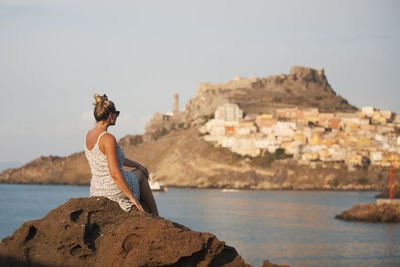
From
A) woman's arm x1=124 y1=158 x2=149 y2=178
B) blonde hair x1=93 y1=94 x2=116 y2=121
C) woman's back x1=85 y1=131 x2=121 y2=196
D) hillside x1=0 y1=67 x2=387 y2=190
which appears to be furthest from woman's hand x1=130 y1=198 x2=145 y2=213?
hillside x1=0 y1=67 x2=387 y2=190

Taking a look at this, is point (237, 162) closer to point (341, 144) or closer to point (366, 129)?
point (341, 144)

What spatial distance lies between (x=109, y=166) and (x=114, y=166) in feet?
0.21

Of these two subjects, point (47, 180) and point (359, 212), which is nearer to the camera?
point (359, 212)

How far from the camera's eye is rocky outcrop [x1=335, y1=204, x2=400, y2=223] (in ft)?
128

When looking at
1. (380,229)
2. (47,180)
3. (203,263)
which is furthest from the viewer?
(47,180)

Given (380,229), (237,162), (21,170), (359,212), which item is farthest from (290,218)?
(21,170)

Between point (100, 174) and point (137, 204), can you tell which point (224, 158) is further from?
point (137, 204)

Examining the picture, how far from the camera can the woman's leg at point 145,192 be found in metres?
5.95

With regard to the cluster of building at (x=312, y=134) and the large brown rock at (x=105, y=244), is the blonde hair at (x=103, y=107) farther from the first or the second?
the cluster of building at (x=312, y=134)

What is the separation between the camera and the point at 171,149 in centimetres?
13362

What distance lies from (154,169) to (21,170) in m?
48.2

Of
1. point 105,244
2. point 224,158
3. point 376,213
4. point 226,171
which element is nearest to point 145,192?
point 105,244

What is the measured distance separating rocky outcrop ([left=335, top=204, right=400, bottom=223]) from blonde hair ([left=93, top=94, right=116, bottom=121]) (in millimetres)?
35513

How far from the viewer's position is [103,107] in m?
5.81
